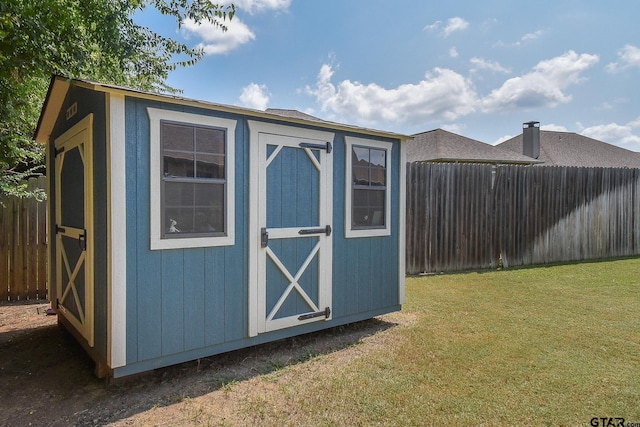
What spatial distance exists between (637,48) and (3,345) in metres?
13.4

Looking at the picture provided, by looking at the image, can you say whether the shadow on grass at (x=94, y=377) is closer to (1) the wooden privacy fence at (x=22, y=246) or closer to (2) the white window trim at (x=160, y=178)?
(2) the white window trim at (x=160, y=178)

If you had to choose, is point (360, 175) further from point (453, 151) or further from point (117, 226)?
point (453, 151)

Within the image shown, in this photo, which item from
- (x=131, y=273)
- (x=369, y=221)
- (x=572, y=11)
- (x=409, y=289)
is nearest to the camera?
(x=131, y=273)

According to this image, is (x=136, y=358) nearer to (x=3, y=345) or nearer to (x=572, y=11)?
(x=3, y=345)

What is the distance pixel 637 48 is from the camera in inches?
351

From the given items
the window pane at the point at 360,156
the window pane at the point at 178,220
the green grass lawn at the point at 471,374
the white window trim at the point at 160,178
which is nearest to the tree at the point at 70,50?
the white window trim at the point at 160,178

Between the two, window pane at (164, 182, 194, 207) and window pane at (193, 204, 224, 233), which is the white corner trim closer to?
window pane at (164, 182, 194, 207)

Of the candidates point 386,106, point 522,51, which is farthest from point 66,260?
point 386,106

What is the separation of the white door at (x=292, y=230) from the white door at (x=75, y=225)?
134 centimetres

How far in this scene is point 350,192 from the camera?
3.90 m

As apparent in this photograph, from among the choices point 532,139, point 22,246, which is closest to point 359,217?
point 22,246

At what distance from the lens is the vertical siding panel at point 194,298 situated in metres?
2.86

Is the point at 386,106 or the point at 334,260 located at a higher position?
the point at 386,106

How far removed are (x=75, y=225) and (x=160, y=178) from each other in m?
1.35
